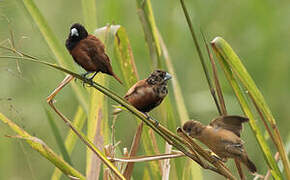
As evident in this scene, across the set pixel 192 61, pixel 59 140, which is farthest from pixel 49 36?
pixel 192 61

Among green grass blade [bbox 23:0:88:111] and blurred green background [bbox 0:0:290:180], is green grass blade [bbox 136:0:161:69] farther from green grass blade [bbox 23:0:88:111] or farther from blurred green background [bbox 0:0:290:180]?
blurred green background [bbox 0:0:290:180]

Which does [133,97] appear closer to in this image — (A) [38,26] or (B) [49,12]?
(A) [38,26]

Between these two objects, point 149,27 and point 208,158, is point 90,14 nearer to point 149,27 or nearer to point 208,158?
point 149,27

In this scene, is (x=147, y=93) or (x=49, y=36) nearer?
(x=147, y=93)

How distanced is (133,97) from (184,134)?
29 centimetres

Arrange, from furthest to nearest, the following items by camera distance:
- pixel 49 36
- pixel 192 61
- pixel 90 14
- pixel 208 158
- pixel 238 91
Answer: pixel 192 61, pixel 90 14, pixel 49 36, pixel 238 91, pixel 208 158

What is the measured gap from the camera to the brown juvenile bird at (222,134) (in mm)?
1677

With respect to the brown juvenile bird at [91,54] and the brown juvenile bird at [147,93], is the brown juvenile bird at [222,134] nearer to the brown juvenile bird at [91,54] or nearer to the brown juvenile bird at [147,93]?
the brown juvenile bird at [147,93]

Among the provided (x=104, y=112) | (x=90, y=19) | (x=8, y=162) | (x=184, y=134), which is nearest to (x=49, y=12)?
(x=8, y=162)

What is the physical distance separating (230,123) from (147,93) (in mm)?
284

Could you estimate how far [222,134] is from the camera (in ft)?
5.55

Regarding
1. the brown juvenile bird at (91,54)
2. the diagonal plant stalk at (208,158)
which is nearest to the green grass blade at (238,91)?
the diagonal plant stalk at (208,158)

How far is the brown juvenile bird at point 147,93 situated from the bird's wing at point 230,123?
0.67 feet

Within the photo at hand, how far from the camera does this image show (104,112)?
1.82 meters
